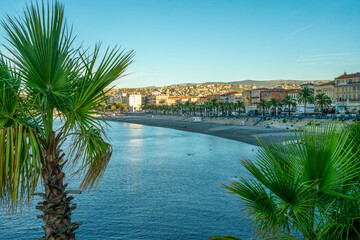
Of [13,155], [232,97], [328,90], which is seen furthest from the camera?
[232,97]

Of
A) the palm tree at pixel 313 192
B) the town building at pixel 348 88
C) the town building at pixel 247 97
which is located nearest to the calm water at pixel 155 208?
the palm tree at pixel 313 192

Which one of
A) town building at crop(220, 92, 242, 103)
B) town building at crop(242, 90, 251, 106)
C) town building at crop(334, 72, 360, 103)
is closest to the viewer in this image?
town building at crop(334, 72, 360, 103)

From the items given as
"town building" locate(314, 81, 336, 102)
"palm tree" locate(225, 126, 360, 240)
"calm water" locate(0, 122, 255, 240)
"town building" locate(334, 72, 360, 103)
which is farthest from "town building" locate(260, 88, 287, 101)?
"palm tree" locate(225, 126, 360, 240)

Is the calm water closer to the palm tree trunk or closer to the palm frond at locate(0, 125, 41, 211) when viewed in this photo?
the palm tree trunk

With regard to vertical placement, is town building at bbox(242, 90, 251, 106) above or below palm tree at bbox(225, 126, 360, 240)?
above

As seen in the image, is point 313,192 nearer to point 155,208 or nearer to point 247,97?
point 155,208

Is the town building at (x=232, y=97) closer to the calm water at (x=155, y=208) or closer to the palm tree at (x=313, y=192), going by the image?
the calm water at (x=155, y=208)

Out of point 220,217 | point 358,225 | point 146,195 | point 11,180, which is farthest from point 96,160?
point 146,195

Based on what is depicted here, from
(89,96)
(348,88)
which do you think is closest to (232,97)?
(348,88)

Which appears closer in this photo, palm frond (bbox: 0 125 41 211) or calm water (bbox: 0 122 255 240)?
palm frond (bbox: 0 125 41 211)

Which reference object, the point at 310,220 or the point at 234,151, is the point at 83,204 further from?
the point at 234,151

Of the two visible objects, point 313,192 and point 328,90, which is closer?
point 313,192

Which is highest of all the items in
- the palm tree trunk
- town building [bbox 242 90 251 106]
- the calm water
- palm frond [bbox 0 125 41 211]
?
town building [bbox 242 90 251 106]

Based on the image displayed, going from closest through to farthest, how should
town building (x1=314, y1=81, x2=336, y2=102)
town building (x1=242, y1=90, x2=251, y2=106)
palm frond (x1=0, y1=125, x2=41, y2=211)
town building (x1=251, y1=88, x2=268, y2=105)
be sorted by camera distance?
1. palm frond (x1=0, y1=125, x2=41, y2=211)
2. town building (x1=314, y1=81, x2=336, y2=102)
3. town building (x1=251, y1=88, x2=268, y2=105)
4. town building (x1=242, y1=90, x2=251, y2=106)
